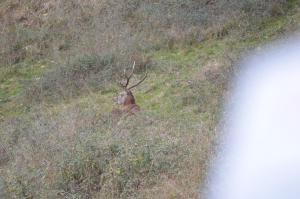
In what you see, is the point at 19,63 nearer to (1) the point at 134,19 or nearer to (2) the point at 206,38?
(1) the point at 134,19

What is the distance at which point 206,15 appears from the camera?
1605 centimetres

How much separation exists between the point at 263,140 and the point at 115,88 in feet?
24.5

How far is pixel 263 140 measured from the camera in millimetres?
6477

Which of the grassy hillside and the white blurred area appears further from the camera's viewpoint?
the grassy hillside

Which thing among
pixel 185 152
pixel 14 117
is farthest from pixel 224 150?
pixel 14 117

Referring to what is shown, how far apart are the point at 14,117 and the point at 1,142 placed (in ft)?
7.84

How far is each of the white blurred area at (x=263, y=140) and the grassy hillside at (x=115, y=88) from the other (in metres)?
0.34

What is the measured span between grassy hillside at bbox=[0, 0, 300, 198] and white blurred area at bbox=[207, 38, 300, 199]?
13.4 inches

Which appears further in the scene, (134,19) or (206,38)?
(134,19)

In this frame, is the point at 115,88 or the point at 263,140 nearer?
the point at 263,140

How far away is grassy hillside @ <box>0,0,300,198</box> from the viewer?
24.3ft

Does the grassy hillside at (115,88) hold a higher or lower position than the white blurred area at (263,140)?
lower

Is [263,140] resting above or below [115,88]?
above

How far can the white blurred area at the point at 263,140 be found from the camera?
5.46 m
